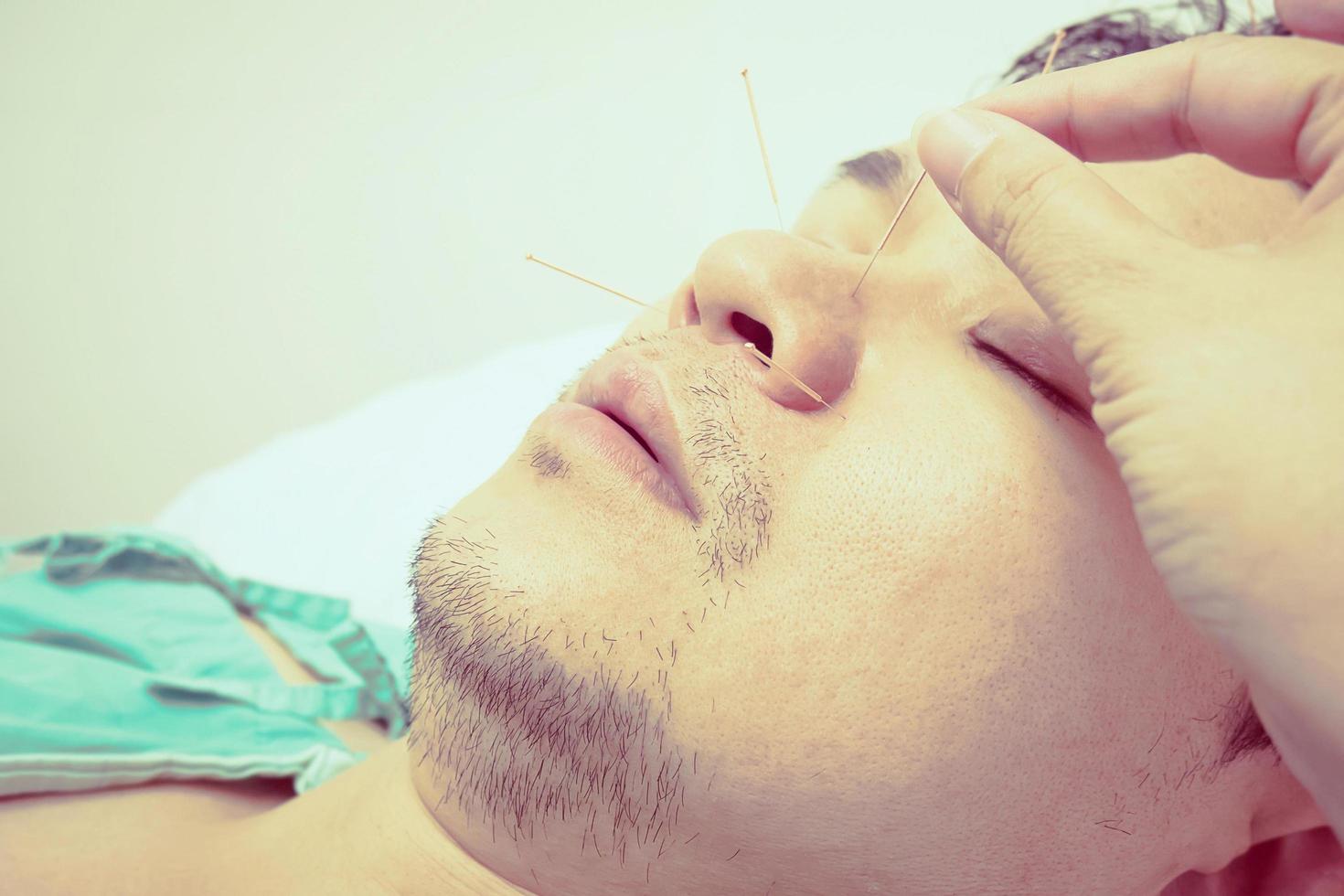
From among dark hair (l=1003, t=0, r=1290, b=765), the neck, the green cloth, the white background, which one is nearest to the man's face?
the neck

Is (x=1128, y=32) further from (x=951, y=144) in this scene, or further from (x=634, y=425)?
(x=634, y=425)

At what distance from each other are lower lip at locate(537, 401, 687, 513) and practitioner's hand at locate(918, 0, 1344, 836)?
29cm

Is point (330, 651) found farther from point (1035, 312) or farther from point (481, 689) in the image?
point (1035, 312)

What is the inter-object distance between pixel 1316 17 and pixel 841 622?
0.51 m

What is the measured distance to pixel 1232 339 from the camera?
Result: 1.51 ft

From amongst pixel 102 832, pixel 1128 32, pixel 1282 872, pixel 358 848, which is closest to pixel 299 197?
pixel 102 832

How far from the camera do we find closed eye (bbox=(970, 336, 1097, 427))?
648 mm

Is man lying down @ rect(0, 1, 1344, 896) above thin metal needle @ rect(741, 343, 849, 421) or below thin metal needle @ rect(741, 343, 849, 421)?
below

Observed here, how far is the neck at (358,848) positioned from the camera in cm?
82

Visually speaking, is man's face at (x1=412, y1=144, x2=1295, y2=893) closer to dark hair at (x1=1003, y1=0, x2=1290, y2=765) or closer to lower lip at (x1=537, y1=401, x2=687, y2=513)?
lower lip at (x1=537, y1=401, x2=687, y2=513)

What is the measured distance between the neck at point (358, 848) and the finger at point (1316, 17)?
90 centimetres

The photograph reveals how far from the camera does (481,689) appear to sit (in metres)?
0.72

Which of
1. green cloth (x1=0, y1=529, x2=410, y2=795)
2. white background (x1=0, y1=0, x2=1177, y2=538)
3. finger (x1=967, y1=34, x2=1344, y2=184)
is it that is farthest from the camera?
white background (x1=0, y1=0, x2=1177, y2=538)

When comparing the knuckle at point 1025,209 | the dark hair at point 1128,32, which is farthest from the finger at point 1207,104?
the dark hair at point 1128,32
